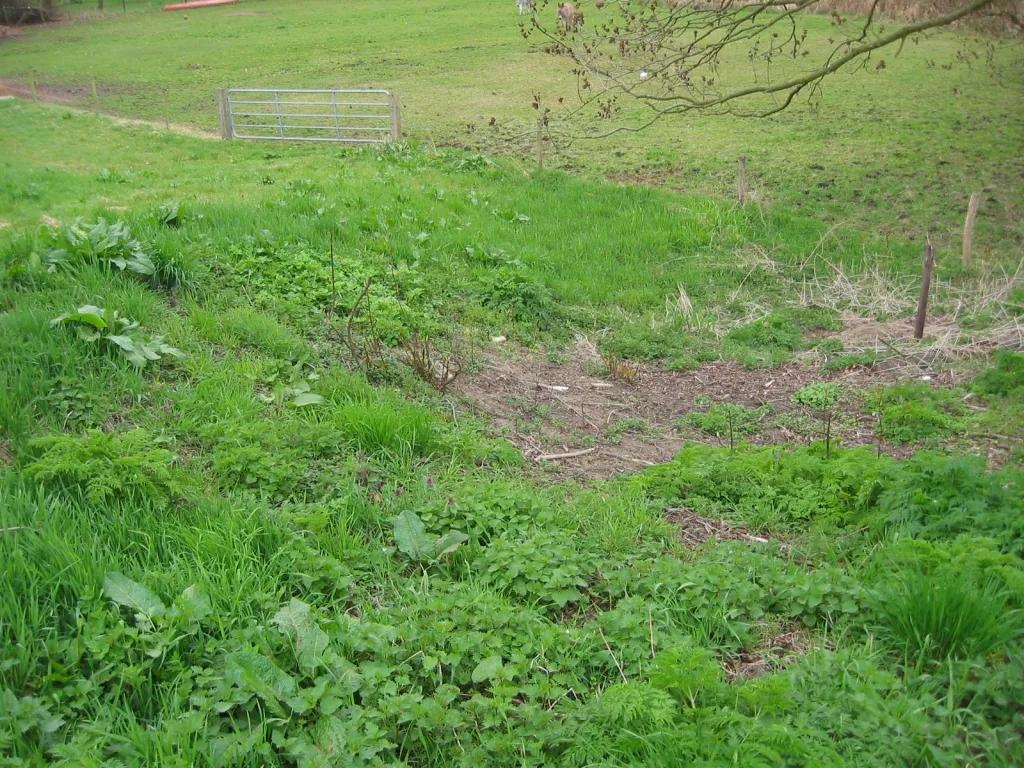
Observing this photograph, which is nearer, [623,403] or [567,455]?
[567,455]

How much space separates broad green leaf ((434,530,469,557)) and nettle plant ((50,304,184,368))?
104 inches

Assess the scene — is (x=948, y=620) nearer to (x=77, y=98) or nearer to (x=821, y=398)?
(x=821, y=398)

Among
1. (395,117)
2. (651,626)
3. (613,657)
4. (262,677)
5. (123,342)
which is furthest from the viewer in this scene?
(395,117)

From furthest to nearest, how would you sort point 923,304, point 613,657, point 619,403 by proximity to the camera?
point 923,304
point 619,403
point 613,657

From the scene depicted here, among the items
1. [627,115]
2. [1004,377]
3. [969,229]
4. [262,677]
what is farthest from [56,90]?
[262,677]

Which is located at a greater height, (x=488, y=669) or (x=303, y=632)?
(x=303, y=632)

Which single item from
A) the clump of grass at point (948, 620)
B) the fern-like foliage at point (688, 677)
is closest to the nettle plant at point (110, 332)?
the fern-like foliage at point (688, 677)

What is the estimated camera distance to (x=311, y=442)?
5.09 meters

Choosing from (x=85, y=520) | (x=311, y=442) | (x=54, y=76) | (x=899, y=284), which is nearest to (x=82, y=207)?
(x=311, y=442)

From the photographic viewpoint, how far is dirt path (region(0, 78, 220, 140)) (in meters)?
20.5

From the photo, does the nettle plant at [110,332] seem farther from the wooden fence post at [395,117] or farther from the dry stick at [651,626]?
the wooden fence post at [395,117]

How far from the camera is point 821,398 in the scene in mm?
7555

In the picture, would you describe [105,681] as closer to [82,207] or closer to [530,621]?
[530,621]

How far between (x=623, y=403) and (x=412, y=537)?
3584 mm
